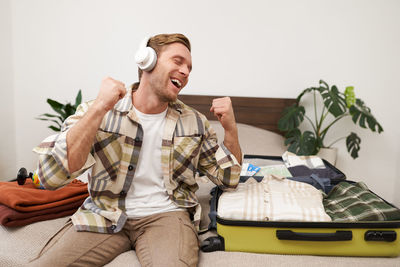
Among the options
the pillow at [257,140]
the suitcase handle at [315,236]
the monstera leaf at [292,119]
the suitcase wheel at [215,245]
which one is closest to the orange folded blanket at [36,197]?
the suitcase wheel at [215,245]

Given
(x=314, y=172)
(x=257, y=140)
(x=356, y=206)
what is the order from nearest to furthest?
1. (x=356, y=206)
2. (x=314, y=172)
3. (x=257, y=140)

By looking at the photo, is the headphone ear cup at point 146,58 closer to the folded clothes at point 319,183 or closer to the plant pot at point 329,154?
the folded clothes at point 319,183

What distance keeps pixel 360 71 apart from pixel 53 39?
8.57ft

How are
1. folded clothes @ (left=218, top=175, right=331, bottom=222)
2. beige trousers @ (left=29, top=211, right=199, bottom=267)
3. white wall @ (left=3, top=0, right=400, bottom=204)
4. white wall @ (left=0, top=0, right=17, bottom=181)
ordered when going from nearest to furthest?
beige trousers @ (left=29, top=211, right=199, bottom=267)
folded clothes @ (left=218, top=175, right=331, bottom=222)
white wall @ (left=3, top=0, right=400, bottom=204)
white wall @ (left=0, top=0, right=17, bottom=181)

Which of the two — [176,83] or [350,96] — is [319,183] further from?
[350,96]

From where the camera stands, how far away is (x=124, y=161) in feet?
4.07

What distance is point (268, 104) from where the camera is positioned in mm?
2824

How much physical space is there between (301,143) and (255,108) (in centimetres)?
51

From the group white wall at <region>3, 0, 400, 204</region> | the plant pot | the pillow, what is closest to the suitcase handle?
the pillow

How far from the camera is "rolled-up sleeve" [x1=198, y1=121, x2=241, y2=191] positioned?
133 cm

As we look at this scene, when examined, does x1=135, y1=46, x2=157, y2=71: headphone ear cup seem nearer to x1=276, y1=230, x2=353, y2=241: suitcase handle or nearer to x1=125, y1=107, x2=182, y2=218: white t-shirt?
x1=125, y1=107, x2=182, y2=218: white t-shirt

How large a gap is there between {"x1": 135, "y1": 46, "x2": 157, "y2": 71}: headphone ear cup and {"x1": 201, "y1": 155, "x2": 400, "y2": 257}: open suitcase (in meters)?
0.61

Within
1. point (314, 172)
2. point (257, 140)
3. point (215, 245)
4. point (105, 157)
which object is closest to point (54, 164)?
point (105, 157)

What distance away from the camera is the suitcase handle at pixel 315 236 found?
3.54 feet
